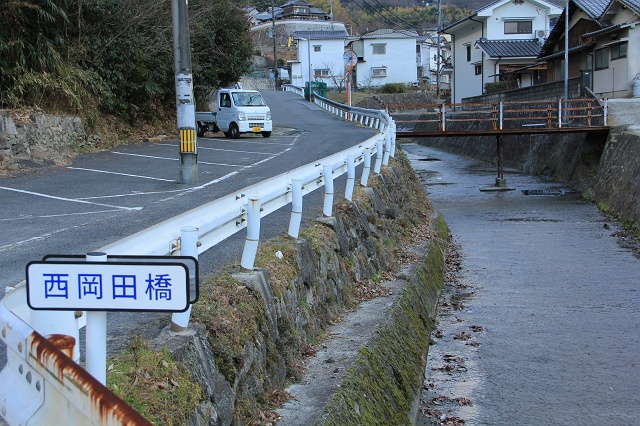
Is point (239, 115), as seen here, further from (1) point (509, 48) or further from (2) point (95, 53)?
(1) point (509, 48)

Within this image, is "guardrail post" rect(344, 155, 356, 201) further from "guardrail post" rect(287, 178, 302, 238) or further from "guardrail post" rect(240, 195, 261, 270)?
"guardrail post" rect(240, 195, 261, 270)

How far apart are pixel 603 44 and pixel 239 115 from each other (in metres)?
19.5

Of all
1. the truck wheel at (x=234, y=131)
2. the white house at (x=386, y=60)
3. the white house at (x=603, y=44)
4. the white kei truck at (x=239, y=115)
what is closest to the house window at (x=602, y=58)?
the white house at (x=603, y=44)

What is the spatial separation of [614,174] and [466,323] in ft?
49.7

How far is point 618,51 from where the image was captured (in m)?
33.5

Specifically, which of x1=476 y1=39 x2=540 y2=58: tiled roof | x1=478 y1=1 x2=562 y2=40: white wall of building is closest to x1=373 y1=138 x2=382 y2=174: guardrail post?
x1=476 y1=39 x2=540 y2=58: tiled roof

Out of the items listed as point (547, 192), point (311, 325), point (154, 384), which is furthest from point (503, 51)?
point (154, 384)

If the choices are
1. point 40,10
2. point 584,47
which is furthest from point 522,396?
point 584,47

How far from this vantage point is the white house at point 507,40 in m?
48.3

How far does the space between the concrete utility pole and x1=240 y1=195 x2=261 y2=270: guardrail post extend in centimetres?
852

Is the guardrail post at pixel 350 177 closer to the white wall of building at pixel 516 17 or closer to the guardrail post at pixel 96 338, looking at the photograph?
the guardrail post at pixel 96 338

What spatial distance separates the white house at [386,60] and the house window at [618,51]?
37763 mm

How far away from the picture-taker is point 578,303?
38.8ft

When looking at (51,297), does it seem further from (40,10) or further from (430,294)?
(40,10)
